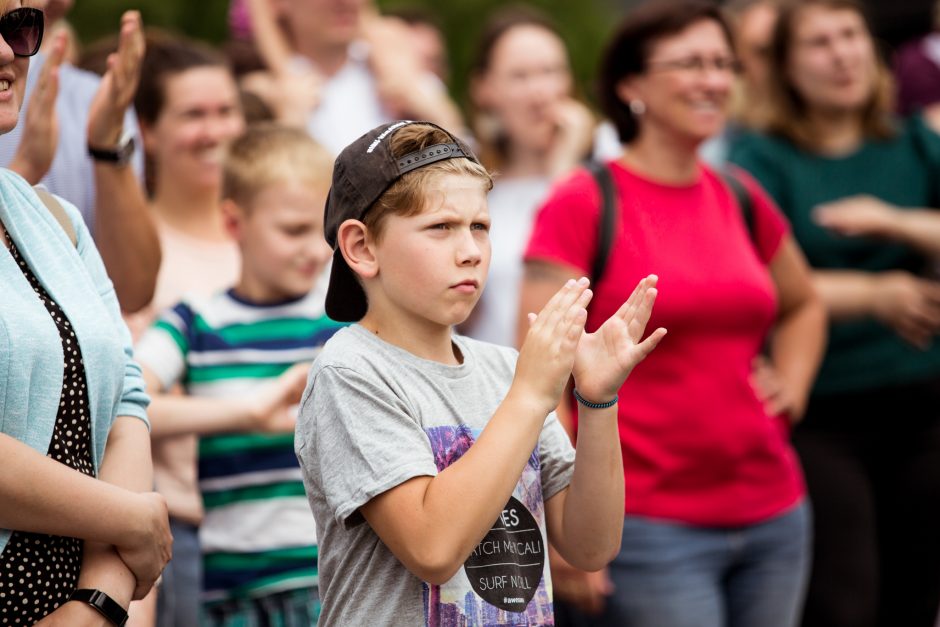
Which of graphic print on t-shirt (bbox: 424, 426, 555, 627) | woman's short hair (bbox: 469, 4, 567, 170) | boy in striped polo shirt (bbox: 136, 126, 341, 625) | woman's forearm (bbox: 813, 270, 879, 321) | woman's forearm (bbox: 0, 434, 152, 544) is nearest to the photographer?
woman's forearm (bbox: 0, 434, 152, 544)

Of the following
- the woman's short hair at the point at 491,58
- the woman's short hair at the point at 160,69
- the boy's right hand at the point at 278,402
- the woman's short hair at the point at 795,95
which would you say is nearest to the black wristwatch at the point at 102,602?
the boy's right hand at the point at 278,402

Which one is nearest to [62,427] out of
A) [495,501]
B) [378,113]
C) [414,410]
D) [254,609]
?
[414,410]

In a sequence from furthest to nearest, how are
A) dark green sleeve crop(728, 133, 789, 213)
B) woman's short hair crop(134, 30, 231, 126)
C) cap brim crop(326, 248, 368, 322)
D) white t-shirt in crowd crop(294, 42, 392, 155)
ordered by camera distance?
white t-shirt in crowd crop(294, 42, 392, 155) < dark green sleeve crop(728, 133, 789, 213) < woman's short hair crop(134, 30, 231, 126) < cap brim crop(326, 248, 368, 322)

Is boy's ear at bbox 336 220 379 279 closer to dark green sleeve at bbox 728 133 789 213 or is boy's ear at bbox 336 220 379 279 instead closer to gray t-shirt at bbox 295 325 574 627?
gray t-shirt at bbox 295 325 574 627

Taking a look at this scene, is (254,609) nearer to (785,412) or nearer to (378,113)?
(785,412)

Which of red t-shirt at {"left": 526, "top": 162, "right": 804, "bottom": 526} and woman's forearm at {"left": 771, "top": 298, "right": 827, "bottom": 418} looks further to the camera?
woman's forearm at {"left": 771, "top": 298, "right": 827, "bottom": 418}

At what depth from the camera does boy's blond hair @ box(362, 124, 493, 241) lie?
227 centimetres

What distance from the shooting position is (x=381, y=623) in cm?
221

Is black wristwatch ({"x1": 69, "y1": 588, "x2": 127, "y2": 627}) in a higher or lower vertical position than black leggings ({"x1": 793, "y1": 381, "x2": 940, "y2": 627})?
higher

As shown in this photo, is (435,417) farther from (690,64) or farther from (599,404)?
(690,64)

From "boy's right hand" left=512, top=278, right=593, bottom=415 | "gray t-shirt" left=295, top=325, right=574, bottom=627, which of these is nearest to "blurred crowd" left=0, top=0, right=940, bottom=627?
"gray t-shirt" left=295, top=325, right=574, bottom=627

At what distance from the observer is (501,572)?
2281mm

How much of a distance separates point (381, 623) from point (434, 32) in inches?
236

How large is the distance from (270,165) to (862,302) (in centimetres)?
226
